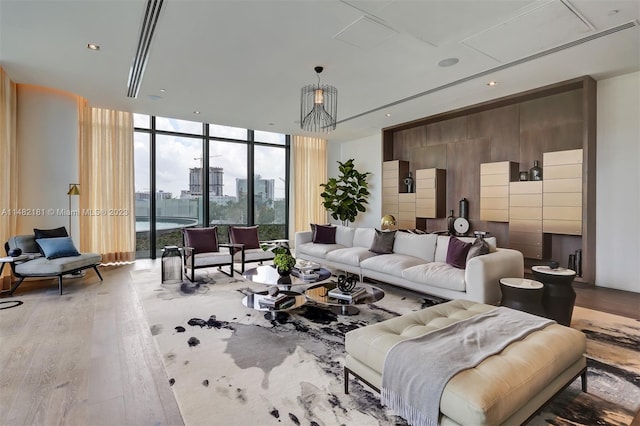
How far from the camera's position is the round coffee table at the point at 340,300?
3203 millimetres

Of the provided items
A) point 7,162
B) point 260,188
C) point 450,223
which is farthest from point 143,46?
point 450,223

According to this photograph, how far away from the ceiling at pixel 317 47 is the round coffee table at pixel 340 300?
2.73 meters

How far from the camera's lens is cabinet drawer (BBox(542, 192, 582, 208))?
4.62 metres

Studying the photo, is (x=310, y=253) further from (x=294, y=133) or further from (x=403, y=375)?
(x=403, y=375)

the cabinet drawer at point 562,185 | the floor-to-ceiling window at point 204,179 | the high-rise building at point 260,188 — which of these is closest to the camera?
the cabinet drawer at point 562,185

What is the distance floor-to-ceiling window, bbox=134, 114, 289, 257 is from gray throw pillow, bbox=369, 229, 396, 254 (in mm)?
3968

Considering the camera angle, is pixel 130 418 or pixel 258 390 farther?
pixel 258 390

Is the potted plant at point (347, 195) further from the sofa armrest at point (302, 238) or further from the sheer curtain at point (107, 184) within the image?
the sheer curtain at point (107, 184)

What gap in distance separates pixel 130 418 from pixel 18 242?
13.6ft

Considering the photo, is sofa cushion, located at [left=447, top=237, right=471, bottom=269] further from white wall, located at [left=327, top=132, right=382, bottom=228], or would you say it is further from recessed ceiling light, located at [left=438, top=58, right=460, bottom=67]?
white wall, located at [left=327, top=132, right=382, bottom=228]

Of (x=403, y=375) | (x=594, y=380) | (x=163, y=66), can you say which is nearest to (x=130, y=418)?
(x=403, y=375)

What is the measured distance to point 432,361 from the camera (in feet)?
5.28

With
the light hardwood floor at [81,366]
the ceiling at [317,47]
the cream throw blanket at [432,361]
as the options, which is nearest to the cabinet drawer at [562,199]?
the ceiling at [317,47]

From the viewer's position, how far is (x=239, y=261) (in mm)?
5465
